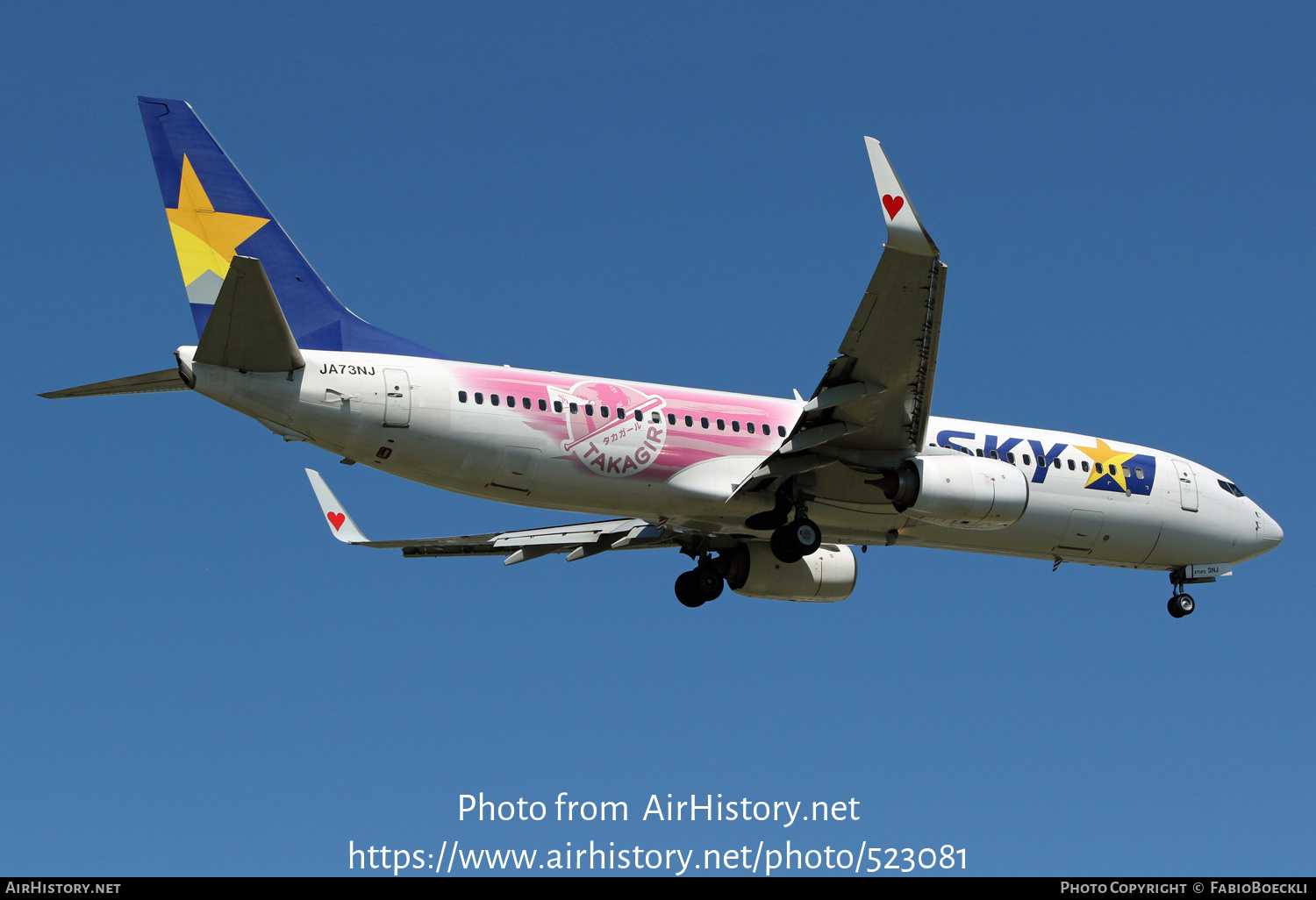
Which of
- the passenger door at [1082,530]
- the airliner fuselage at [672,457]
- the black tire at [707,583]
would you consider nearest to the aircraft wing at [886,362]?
the airliner fuselage at [672,457]

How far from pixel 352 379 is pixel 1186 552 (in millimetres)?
16725

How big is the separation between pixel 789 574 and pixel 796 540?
4036 millimetres

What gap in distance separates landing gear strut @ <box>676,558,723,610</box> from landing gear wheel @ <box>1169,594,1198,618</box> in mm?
9032

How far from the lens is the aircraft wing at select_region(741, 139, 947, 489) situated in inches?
733

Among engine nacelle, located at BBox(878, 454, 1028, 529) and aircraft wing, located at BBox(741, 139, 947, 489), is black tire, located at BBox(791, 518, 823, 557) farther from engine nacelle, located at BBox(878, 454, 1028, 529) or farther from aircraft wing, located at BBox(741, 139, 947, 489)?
engine nacelle, located at BBox(878, 454, 1028, 529)

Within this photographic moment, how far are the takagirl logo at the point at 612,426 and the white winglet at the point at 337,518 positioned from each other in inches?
250

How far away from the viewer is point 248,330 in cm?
1883

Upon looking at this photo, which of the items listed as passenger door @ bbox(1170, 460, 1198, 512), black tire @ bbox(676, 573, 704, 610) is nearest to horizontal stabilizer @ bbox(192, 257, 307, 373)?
black tire @ bbox(676, 573, 704, 610)

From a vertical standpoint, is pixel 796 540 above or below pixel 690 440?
below

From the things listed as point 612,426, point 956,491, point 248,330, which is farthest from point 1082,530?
point 248,330

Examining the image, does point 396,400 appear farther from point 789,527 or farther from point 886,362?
point 886,362

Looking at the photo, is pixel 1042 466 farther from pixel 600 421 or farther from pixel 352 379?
pixel 352 379

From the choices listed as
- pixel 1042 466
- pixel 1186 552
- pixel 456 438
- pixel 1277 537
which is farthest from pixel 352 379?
pixel 1277 537

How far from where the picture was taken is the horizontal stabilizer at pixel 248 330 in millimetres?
18000
